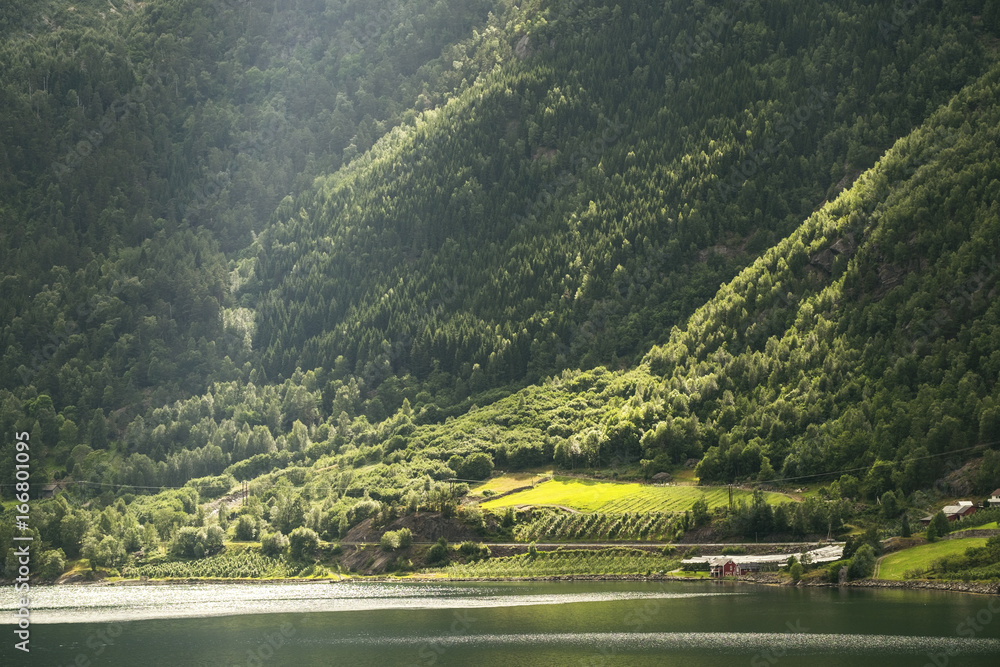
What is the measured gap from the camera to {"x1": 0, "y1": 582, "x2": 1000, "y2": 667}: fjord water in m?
123

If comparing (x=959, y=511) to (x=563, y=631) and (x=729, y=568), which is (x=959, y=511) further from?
(x=563, y=631)

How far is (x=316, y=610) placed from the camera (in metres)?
180

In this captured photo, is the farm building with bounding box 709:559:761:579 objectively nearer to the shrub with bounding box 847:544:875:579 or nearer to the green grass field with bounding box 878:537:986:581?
the shrub with bounding box 847:544:875:579

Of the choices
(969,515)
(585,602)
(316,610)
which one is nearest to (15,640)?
(316,610)

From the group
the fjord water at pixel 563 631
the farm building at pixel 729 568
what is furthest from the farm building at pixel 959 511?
the farm building at pixel 729 568

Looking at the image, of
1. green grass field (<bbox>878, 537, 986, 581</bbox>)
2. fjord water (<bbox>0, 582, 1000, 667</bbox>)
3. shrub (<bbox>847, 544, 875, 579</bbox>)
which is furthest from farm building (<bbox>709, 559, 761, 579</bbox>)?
green grass field (<bbox>878, 537, 986, 581</bbox>)

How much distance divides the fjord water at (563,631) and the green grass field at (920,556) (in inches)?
304

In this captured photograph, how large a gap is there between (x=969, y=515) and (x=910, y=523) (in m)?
8.46

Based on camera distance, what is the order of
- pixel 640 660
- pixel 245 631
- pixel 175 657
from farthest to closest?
pixel 245 631, pixel 175 657, pixel 640 660

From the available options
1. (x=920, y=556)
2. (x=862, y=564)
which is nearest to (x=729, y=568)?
(x=862, y=564)

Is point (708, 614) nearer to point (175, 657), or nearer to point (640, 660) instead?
point (640, 660)

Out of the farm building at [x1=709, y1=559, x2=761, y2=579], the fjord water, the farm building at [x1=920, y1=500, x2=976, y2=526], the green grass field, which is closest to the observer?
the fjord water

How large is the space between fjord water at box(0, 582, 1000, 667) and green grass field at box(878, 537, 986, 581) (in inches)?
304

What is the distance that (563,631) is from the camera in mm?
143000
